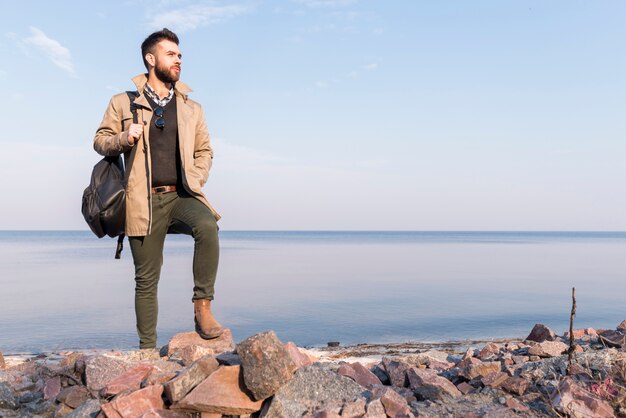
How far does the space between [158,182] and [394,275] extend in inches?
780

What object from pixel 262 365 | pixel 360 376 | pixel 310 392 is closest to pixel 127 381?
pixel 262 365

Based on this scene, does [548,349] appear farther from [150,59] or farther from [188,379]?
[150,59]

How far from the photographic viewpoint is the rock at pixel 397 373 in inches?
137

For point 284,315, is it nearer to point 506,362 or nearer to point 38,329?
point 38,329

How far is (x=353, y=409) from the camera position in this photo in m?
2.82

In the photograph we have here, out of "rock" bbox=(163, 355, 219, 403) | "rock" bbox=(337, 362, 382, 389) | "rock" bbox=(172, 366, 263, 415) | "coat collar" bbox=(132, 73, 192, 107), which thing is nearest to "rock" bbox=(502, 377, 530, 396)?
"rock" bbox=(337, 362, 382, 389)

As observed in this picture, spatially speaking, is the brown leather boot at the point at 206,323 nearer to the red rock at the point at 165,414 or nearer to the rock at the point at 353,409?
the red rock at the point at 165,414

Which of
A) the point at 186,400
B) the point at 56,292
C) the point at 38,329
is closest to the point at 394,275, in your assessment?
the point at 56,292

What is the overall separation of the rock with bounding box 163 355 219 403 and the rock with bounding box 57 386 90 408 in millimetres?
724

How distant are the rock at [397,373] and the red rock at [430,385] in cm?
6

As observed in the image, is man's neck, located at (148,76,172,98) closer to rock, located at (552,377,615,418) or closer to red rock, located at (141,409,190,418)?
red rock, located at (141,409,190,418)

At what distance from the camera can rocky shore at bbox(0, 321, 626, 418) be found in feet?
9.50

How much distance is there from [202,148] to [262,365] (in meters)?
2.55

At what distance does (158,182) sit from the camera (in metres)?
4.67
